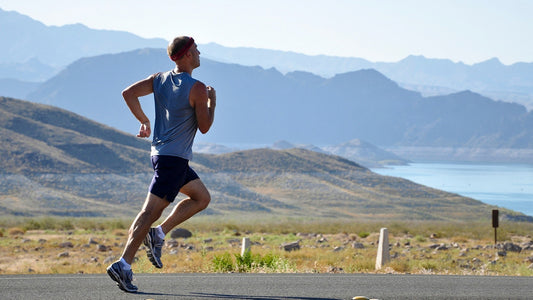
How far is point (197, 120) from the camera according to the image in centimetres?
676

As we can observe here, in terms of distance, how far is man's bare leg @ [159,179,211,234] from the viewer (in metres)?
7.05

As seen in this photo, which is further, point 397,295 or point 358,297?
point 397,295

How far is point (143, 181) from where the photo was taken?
301ft

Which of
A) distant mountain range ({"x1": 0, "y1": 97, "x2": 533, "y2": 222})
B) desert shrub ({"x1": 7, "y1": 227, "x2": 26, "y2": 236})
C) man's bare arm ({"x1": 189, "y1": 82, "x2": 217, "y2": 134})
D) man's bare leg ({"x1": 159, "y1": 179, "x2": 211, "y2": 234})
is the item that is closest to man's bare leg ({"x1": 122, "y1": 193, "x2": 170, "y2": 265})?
man's bare leg ({"x1": 159, "y1": 179, "x2": 211, "y2": 234})

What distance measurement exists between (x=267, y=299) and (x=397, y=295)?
4.38ft

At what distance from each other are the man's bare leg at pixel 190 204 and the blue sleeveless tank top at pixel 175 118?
1.33ft

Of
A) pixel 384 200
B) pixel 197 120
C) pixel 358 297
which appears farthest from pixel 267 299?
pixel 384 200

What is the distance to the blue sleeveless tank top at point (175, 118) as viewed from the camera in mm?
6691

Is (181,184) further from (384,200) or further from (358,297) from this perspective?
(384,200)

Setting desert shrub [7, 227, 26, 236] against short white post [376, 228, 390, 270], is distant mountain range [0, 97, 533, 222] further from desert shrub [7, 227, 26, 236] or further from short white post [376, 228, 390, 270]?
short white post [376, 228, 390, 270]

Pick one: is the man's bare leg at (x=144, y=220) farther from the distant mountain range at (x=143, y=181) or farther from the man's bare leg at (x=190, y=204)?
the distant mountain range at (x=143, y=181)

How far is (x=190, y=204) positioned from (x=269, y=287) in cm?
134

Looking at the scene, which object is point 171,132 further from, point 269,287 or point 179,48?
point 269,287

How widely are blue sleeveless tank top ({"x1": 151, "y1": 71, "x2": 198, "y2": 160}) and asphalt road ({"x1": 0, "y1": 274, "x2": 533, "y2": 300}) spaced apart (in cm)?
139
